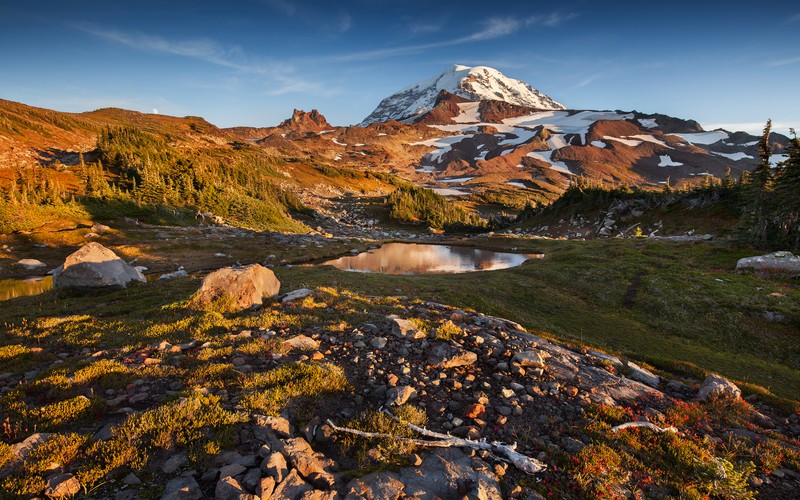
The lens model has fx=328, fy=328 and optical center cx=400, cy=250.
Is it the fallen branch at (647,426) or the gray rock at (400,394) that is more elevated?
the gray rock at (400,394)

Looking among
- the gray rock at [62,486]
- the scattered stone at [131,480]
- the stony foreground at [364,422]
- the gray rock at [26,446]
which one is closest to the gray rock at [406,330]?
the stony foreground at [364,422]

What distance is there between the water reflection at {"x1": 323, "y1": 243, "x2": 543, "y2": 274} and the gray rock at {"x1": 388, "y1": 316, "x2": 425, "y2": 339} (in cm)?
4029

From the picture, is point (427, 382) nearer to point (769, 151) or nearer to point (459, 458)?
point (459, 458)

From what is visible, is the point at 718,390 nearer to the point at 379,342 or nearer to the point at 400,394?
the point at 400,394

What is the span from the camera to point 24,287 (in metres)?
34.2

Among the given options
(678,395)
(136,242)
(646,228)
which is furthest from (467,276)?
(646,228)

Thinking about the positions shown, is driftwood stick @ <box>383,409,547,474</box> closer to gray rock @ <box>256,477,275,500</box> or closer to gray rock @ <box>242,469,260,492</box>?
gray rock @ <box>256,477,275,500</box>

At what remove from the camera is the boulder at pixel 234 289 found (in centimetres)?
1788

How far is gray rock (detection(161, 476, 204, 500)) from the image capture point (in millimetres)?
5645

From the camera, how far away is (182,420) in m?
7.48

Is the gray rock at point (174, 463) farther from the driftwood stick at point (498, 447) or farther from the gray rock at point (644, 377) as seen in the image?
the gray rock at point (644, 377)

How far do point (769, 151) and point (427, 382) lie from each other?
7773 cm

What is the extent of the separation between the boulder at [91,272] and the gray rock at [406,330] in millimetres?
25689

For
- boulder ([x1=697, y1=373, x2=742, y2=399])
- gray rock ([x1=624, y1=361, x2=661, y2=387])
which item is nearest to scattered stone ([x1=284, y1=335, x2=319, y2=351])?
gray rock ([x1=624, y1=361, x2=661, y2=387])
